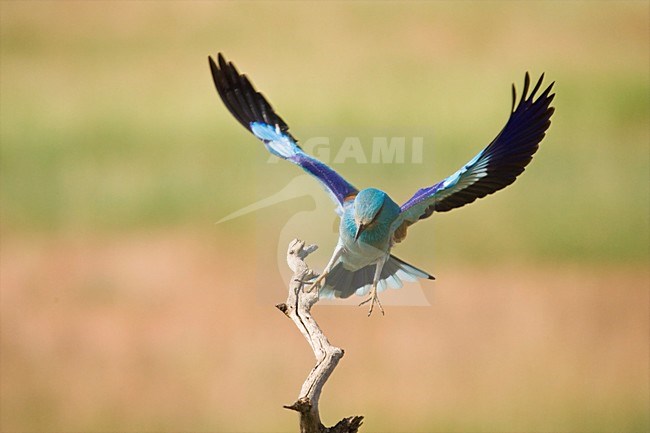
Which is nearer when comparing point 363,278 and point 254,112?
point 363,278

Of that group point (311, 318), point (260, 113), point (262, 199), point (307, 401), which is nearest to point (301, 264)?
point (311, 318)

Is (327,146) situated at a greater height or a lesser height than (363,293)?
greater

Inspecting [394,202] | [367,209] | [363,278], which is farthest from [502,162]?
[363,278]

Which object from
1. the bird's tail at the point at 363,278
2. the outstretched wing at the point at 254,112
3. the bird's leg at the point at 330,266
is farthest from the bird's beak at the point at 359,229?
the outstretched wing at the point at 254,112

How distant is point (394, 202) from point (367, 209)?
16cm

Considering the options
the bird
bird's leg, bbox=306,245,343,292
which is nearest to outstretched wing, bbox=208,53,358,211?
the bird

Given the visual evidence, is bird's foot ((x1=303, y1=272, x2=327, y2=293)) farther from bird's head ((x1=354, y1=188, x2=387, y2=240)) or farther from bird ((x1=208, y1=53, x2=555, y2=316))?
bird's head ((x1=354, y1=188, x2=387, y2=240))

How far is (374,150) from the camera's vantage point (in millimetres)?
4707

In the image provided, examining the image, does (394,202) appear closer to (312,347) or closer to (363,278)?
(363,278)

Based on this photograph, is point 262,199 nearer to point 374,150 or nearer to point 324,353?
point 374,150

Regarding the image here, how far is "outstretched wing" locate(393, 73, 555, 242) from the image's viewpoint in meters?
3.15

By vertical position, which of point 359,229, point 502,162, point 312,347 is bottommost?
point 312,347

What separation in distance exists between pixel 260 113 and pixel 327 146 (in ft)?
2.92

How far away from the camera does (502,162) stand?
10.4 ft
